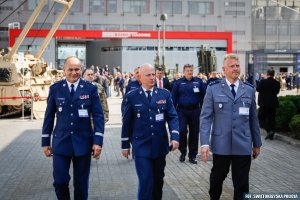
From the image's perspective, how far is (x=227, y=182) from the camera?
328 inches

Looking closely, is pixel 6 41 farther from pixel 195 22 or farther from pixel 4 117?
pixel 4 117

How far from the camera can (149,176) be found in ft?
19.6

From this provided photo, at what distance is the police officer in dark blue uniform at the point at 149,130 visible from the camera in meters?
6.06

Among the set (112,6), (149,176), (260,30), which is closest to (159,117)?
(149,176)

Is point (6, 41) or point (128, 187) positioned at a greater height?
point (6, 41)

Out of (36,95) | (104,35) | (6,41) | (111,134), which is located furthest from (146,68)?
(6,41)

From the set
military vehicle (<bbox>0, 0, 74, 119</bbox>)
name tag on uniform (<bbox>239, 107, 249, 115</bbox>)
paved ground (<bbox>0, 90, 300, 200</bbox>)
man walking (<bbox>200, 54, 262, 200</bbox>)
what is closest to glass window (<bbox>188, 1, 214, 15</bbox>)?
military vehicle (<bbox>0, 0, 74, 119</bbox>)

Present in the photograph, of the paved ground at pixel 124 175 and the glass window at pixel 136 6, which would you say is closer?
the paved ground at pixel 124 175

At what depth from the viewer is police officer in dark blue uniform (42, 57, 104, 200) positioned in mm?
5915

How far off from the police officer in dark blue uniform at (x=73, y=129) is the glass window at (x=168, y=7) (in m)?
65.3

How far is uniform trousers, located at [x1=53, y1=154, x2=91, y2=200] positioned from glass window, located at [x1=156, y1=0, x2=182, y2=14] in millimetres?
65501

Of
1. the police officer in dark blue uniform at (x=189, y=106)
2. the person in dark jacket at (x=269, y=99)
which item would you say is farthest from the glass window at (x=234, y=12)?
the police officer in dark blue uniform at (x=189, y=106)

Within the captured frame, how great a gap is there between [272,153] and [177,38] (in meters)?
50.0

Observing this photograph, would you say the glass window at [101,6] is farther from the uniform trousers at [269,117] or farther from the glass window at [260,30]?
the uniform trousers at [269,117]
